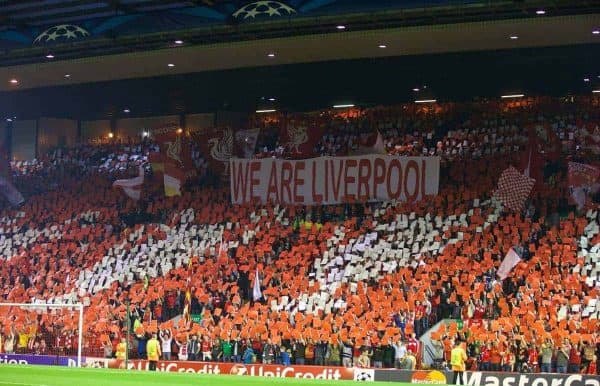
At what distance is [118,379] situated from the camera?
1769 cm

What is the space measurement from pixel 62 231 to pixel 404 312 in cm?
→ 1434

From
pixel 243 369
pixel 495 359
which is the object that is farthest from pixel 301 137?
pixel 495 359

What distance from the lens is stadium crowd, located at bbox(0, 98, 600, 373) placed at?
24.4m

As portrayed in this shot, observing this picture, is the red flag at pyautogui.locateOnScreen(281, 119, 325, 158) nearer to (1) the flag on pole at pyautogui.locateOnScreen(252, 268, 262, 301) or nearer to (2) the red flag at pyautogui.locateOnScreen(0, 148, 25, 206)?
(1) the flag on pole at pyautogui.locateOnScreen(252, 268, 262, 301)

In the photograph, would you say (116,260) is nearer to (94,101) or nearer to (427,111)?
(94,101)

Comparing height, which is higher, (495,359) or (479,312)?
(479,312)

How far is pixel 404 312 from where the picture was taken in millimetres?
25266

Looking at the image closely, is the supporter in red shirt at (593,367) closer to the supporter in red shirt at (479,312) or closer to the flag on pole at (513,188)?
the supporter in red shirt at (479,312)

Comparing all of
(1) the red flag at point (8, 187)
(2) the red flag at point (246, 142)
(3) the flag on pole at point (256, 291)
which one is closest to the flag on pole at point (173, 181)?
(2) the red flag at point (246, 142)

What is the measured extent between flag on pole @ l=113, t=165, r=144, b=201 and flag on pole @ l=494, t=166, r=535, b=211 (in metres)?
12.5

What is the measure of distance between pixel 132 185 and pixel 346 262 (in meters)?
9.84

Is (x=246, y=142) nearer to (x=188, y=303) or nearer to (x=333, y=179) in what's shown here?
(x=333, y=179)

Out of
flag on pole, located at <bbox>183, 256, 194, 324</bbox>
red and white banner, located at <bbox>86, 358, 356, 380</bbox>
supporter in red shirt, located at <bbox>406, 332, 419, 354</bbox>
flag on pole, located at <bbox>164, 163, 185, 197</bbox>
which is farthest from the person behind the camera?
flag on pole, located at <bbox>164, 163, 185, 197</bbox>

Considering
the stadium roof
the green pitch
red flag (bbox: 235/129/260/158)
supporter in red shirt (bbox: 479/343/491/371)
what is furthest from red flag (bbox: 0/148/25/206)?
supporter in red shirt (bbox: 479/343/491/371)
